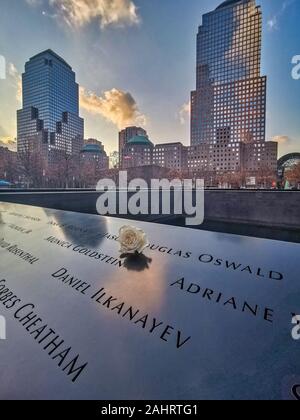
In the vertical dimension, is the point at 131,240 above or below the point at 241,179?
below

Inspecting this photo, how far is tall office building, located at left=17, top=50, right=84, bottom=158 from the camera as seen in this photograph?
104m

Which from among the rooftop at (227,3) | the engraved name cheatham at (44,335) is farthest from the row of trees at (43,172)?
the rooftop at (227,3)

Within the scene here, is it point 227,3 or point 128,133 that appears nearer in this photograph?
point 227,3

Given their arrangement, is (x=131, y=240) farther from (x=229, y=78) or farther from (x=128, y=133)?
(x=128, y=133)

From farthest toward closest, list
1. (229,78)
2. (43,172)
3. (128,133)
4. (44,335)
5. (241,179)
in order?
(128,133) → (229,78) → (241,179) → (43,172) → (44,335)

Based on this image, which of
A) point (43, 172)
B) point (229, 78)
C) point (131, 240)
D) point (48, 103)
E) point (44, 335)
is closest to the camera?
point (44, 335)

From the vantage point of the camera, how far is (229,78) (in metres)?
124

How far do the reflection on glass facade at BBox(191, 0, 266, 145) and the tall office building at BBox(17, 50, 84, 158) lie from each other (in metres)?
69.5

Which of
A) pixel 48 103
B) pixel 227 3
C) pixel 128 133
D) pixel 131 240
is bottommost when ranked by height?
pixel 131 240

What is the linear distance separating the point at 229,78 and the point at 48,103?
317ft

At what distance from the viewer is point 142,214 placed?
17516mm

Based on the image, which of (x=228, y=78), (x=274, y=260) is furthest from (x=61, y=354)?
(x=228, y=78)

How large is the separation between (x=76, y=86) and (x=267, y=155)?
115331 mm

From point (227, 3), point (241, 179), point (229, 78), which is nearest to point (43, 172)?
point (241, 179)
